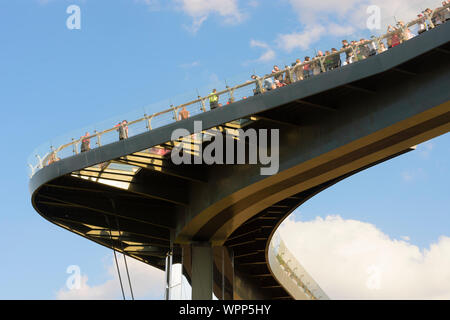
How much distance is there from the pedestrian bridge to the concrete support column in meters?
0.05

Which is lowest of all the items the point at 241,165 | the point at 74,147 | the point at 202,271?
the point at 202,271

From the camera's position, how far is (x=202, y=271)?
1128 inches

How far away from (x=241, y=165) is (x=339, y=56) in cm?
627

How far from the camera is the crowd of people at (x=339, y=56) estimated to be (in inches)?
712

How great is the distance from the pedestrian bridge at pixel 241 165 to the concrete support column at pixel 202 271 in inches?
2.0

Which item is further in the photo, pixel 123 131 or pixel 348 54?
pixel 123 131

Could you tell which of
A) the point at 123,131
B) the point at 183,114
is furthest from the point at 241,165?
the point at 123,131

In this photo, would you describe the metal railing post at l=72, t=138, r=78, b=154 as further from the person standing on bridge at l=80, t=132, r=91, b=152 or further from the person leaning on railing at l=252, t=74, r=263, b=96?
the person leaning on railing at l=252, t=74, r=263, b=96

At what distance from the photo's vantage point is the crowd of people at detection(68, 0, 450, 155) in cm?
1809

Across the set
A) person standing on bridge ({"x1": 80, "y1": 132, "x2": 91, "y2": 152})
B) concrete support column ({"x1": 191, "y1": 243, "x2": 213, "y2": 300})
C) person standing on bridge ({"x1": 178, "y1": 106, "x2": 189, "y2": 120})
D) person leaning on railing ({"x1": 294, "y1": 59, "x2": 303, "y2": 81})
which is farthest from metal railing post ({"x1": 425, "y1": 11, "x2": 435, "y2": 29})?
concrete support column ({"x1": 191, "y1": 243, "x2": 213, "y2": 300})

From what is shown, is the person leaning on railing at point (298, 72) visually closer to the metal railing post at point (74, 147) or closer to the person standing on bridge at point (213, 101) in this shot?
the person standing on bridge at point (213, 101)

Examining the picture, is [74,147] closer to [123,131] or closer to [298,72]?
[123,131]
